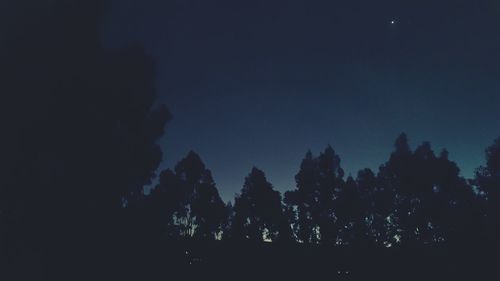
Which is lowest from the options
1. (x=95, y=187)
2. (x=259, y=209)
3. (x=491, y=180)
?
(x=95, y=187)

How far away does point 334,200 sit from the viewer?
4728 cm

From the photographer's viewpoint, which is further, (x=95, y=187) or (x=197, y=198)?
(x=197, y=198)

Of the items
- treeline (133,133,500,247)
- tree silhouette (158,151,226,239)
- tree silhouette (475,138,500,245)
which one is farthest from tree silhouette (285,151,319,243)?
tree silhouette (475,138,500,245)

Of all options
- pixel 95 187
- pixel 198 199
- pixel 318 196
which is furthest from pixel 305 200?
pixel 95 187

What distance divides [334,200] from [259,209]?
34.3ft

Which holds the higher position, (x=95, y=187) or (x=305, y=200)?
(x=305, y=200)

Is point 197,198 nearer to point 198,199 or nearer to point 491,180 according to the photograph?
point 198,199

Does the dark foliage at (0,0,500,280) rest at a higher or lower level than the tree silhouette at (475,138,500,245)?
lower

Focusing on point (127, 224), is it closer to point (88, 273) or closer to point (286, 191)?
point (88, 273)

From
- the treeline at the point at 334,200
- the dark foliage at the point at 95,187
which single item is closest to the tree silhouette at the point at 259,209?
the treeline at the point at 334,200

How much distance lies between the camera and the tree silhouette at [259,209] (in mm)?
47844

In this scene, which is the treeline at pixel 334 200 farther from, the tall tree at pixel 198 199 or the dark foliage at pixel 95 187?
the dark foliage at pixel 95 187

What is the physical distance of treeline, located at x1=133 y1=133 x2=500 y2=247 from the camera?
46156mm

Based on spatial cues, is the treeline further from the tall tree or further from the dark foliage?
the dark foliage
